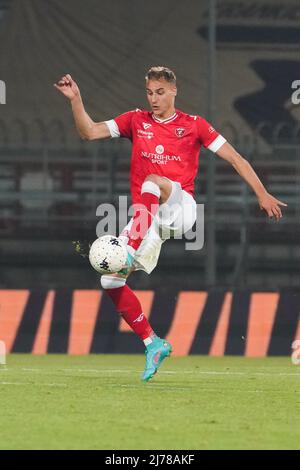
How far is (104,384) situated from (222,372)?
7.54 ft

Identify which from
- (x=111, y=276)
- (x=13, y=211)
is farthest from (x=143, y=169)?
(x=13, y=211)

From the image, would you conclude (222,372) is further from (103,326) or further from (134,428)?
(134,428)

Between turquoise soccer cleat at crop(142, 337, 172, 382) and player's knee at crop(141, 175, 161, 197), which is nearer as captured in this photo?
turquoise soccer cleat at crop(142, 337, 172, 382)

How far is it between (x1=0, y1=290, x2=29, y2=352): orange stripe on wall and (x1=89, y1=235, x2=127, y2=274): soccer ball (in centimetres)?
545

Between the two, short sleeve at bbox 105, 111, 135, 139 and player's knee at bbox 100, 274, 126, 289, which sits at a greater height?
short sleeve at bbox 105, 111, 135, 139

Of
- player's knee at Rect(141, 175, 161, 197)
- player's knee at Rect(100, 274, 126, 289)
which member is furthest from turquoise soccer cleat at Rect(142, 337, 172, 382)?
player's knee at Rect(141, 175, 161, 197)

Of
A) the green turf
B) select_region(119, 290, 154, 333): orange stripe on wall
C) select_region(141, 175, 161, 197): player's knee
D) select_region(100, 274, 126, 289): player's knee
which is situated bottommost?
the green turf

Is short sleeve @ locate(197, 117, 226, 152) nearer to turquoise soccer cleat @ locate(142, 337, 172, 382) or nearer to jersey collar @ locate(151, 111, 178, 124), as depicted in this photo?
jersey collar @ locate(151, 111, 178, 124)

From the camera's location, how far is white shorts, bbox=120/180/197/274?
10.8 m

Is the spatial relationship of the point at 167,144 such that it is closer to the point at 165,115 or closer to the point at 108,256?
the point at 165,115

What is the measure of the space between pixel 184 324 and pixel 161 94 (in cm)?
528

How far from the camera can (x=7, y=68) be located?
2244cm

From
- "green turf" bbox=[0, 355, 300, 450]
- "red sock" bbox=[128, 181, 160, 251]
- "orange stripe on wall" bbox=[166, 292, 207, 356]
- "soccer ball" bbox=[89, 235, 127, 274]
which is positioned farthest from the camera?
"orange stripe on wall" bbox=[166, 292, 207, 356]
